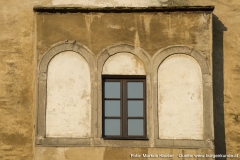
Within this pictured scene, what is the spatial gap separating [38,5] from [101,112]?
281 centimetres

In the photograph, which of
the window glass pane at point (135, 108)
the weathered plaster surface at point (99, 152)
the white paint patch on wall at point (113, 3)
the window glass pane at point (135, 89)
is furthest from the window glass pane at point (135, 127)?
the white paint patch on wall at point (113, 3)

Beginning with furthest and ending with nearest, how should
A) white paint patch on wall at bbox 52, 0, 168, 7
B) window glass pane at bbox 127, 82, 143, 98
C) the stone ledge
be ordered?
1. white paint patch on wall at bbox 52, 0, 168, 7
2. the stone ledge
3. window glass pane at bbox 127, 82, 143, 98

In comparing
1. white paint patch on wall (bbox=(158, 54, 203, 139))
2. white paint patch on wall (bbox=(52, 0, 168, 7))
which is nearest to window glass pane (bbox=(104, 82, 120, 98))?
white paint patch on wall (bbox=(158, 54, 203, 139))

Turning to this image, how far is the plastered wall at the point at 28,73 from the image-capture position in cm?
1684

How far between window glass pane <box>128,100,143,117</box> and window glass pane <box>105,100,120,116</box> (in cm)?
24

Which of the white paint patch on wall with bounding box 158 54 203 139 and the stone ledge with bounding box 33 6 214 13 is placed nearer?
the white paint patch on wall with bounding box 158 54 203 139

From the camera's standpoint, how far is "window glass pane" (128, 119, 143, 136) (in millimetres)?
16469

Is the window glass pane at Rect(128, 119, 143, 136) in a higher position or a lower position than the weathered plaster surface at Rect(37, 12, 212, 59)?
lower

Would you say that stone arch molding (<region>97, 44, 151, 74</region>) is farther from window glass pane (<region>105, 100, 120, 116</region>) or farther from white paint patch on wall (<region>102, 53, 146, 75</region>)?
window glass pane (<region>105, 100, 120, 116</region>)

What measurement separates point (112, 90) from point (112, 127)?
0.76m

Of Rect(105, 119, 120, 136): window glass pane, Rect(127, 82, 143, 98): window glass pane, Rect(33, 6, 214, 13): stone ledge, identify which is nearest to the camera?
Rect(105, 119, 120, 136): window glass pane

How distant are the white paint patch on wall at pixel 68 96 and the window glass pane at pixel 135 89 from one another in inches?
32.2

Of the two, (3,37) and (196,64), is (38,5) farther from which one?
(196,64)

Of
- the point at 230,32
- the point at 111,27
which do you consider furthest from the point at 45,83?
the point at 230,32
